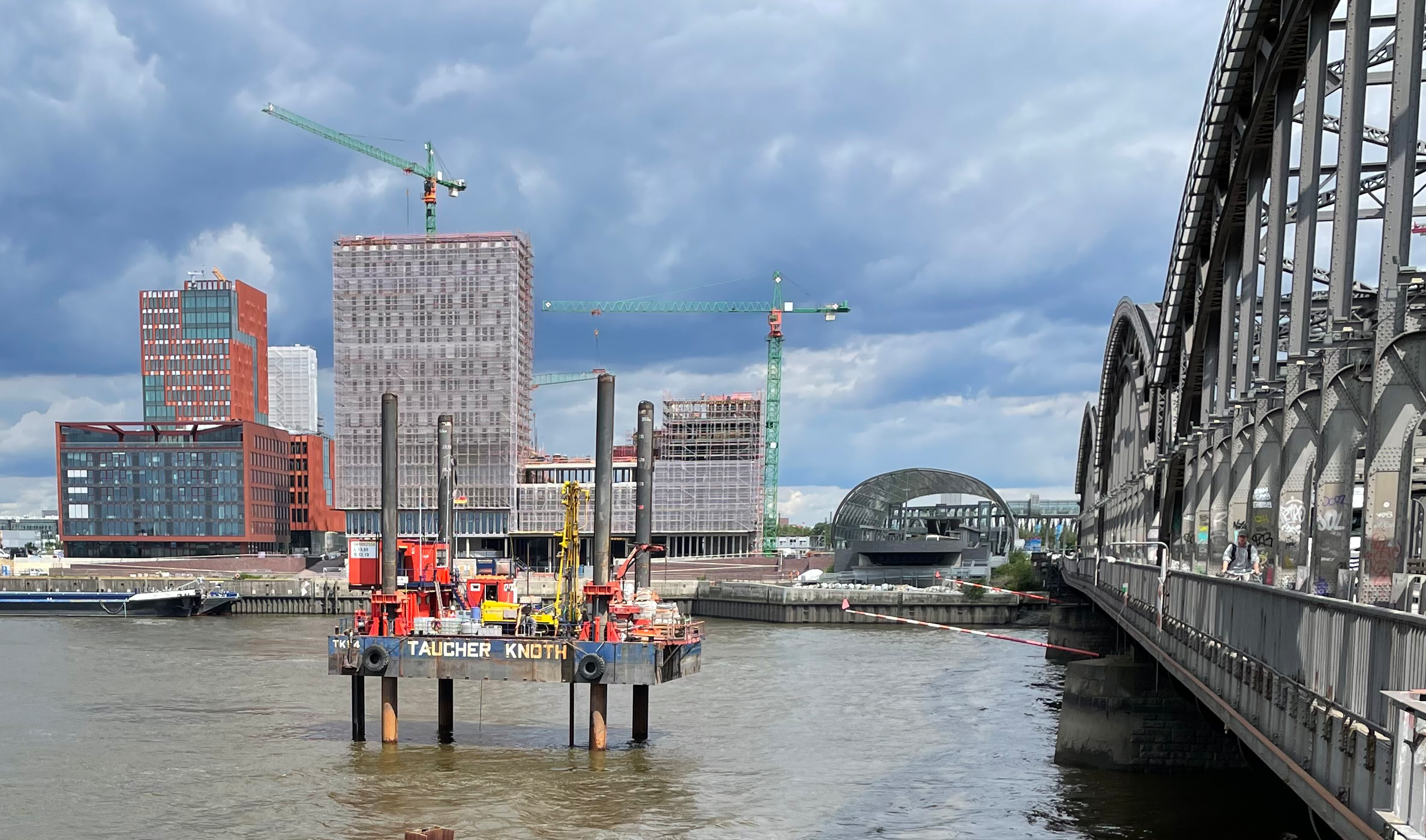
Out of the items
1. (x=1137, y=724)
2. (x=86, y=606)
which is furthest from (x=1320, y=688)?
(x=86, y=606)

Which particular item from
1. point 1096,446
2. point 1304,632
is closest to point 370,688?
point 1304,632

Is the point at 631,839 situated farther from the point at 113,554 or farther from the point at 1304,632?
the point at 113,554

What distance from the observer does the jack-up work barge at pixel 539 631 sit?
4062 centimetres

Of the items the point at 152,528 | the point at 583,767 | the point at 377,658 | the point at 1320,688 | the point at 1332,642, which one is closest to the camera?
the point at 1332,642

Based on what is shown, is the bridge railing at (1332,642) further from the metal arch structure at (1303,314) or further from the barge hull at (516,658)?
the barge hull at (516,658)

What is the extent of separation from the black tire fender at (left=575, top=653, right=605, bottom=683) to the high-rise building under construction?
15373 centimetres

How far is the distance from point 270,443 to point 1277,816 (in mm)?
181502

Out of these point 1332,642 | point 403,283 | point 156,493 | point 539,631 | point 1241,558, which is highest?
point 403,283

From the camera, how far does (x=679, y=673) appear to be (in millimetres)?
41312

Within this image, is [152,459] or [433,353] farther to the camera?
[433,353]

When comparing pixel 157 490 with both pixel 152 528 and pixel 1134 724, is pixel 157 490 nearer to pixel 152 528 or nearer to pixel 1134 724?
pixel 152 528

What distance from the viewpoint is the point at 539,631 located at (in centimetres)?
4372

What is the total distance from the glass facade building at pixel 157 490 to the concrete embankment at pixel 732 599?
35.0m

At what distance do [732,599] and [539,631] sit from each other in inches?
3403
